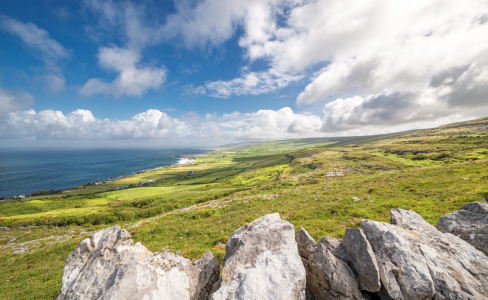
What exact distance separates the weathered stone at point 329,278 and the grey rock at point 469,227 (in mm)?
8017

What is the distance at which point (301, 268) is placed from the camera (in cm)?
806

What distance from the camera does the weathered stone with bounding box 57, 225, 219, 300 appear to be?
26.0 ft

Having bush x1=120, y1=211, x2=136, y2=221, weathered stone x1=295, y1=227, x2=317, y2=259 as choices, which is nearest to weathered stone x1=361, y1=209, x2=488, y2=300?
weathered stone x1=295, y1=227, x2=317, y2=259

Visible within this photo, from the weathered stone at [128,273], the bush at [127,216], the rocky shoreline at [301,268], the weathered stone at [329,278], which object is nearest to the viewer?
the rocky shoreline at [301,268]

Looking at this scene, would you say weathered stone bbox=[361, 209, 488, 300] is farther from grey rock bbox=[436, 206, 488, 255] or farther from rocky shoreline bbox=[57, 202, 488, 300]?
grey rock bbox=[436, 206, 488, 255]

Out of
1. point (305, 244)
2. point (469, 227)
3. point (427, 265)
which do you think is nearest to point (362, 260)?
point (427, 265)

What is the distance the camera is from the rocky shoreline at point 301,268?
24.1 feet

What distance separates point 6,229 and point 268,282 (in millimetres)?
69494

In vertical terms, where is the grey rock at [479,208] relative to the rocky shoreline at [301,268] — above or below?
above

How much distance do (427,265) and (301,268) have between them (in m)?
5.72

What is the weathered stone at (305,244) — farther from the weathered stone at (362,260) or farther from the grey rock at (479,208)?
the grey rock at (479,208)

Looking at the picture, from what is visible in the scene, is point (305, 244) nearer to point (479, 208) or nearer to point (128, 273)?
point (128, 273)

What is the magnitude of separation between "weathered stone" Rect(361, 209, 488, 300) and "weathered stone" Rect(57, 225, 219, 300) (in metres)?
9.06

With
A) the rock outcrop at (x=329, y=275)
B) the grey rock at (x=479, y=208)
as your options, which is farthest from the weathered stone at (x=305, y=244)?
the grey rock at (x=479, y=208)
